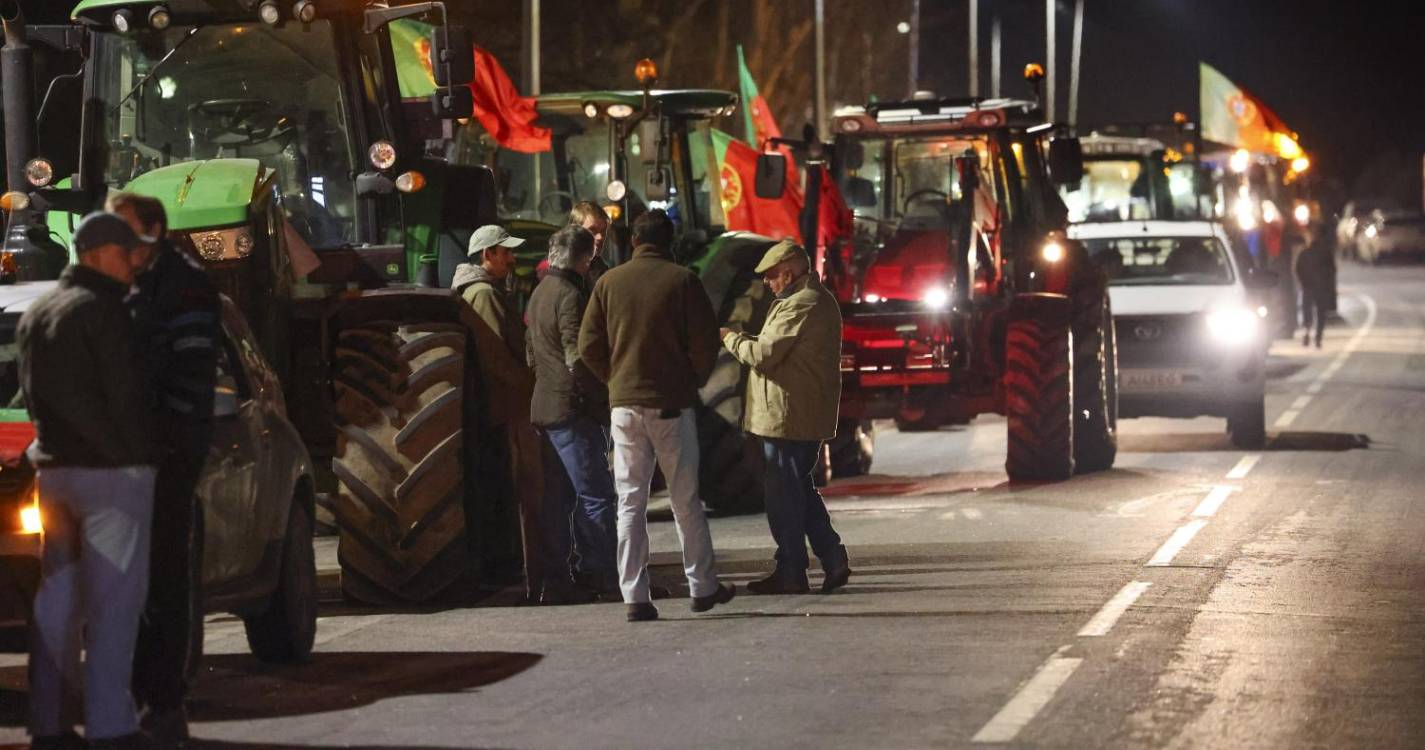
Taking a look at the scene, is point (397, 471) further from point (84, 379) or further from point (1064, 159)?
point (1064, 159)

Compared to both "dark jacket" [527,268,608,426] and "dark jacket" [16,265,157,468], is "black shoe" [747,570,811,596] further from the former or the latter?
"dark jacket" [16,265,157,468]

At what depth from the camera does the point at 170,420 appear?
28.7 feet

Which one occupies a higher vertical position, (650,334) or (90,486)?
(650,334)

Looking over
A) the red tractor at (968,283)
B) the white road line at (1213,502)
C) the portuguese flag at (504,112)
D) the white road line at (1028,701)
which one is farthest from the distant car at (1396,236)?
the white road line at (1028,701)

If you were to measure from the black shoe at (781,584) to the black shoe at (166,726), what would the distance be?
183 inches

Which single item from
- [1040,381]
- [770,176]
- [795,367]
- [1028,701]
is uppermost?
[770,176]

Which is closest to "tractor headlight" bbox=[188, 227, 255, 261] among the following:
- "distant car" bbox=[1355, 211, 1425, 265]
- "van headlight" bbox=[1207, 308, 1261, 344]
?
"van headlight" bbox=[1207, 308, 1261, 344]

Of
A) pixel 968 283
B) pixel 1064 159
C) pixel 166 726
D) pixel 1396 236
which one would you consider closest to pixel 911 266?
pixel 968 283

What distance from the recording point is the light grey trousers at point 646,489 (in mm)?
11938

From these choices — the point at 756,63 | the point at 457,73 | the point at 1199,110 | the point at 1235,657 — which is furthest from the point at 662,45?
the point at 1235,657

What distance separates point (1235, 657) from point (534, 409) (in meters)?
3.95

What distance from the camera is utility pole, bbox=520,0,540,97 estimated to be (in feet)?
82.4

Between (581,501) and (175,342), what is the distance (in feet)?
14.8

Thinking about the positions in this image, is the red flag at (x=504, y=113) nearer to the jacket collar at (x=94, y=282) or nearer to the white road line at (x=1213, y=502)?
the white road line at (x=1213, y=502)
